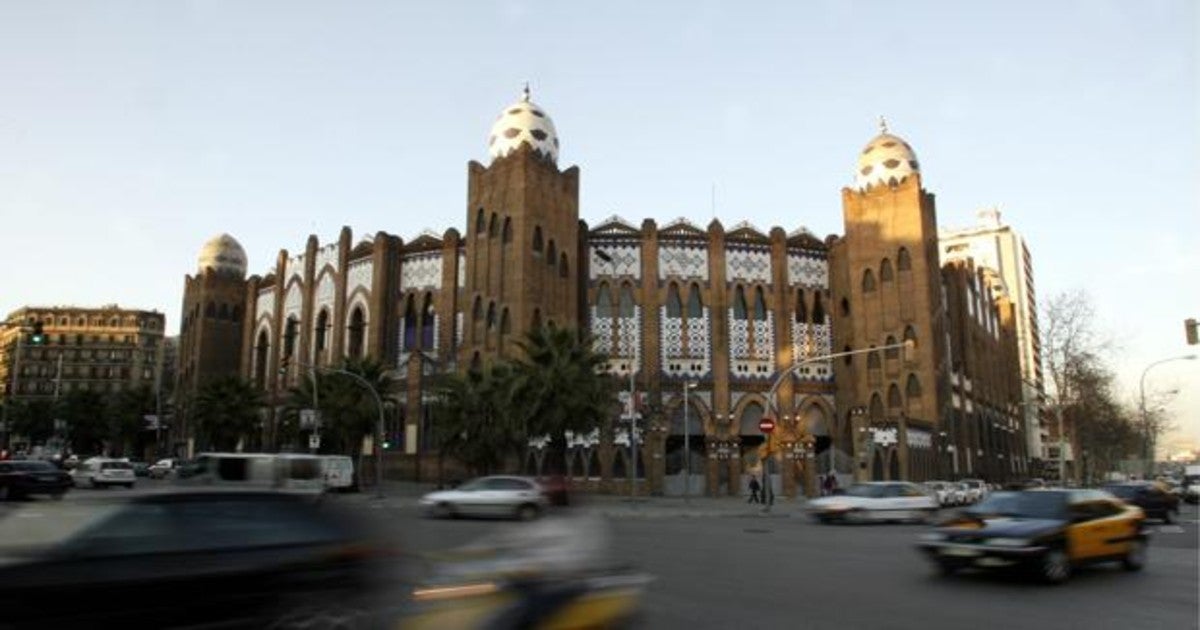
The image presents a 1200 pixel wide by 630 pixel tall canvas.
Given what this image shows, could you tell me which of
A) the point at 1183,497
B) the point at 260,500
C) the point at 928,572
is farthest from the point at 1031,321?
the point at 260,500

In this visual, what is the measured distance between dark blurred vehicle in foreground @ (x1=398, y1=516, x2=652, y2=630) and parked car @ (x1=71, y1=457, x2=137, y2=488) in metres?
40.2

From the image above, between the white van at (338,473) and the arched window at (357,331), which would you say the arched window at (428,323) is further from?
the white van at (338,473)

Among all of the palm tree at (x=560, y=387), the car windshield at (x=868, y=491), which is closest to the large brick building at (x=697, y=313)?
the palm tree at (x=560, y=387)

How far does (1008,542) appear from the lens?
1141cm

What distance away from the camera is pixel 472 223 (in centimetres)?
5234

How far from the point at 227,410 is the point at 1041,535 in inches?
2111

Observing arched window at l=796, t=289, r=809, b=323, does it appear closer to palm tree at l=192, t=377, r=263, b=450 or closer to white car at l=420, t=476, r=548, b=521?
white car at l=420, t=476, r=548, b=521

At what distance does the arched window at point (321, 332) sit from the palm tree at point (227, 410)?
4.91m

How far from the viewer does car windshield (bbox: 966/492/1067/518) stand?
12305 millimetres

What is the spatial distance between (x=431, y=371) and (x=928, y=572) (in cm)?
4232

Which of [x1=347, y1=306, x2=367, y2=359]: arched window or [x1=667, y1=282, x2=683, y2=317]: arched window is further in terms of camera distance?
[x1=347, y1=306, x2=367, y2=359]: arched window

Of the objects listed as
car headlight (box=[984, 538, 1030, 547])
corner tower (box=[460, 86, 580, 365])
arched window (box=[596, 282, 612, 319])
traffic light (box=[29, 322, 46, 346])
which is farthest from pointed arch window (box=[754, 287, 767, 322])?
car headlight (box=[984, 538, 1030, 547])

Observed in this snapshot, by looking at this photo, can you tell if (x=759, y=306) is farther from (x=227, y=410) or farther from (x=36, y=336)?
(x=36, y=336)

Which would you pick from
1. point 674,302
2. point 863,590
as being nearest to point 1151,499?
point 863,590
